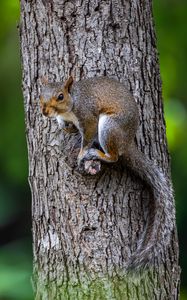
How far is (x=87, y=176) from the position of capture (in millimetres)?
4250

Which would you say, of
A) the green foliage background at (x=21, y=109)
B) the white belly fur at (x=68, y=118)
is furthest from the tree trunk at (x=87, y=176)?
the green foliage background at (x=21, y=109)

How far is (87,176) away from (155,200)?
37cm

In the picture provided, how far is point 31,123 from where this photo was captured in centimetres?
448

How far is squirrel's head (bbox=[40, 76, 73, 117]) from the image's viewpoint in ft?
14.0

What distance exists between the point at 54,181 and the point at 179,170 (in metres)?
4.07

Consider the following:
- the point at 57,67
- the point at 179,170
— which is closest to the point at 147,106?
the point at 57,67

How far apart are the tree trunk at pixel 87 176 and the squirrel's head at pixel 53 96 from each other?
12 centimetres

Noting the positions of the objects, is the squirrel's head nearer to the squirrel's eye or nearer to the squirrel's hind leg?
the squirrel's eye

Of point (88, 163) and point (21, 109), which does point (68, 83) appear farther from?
point (21, 109)

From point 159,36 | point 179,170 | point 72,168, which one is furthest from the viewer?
point 179,170

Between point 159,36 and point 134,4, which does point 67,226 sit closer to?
point 134,4

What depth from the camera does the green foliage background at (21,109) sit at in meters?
7.14

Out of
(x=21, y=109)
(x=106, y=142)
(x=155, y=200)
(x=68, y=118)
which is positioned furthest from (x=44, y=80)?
(x=21, y=109)

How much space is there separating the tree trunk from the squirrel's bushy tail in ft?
0.15
